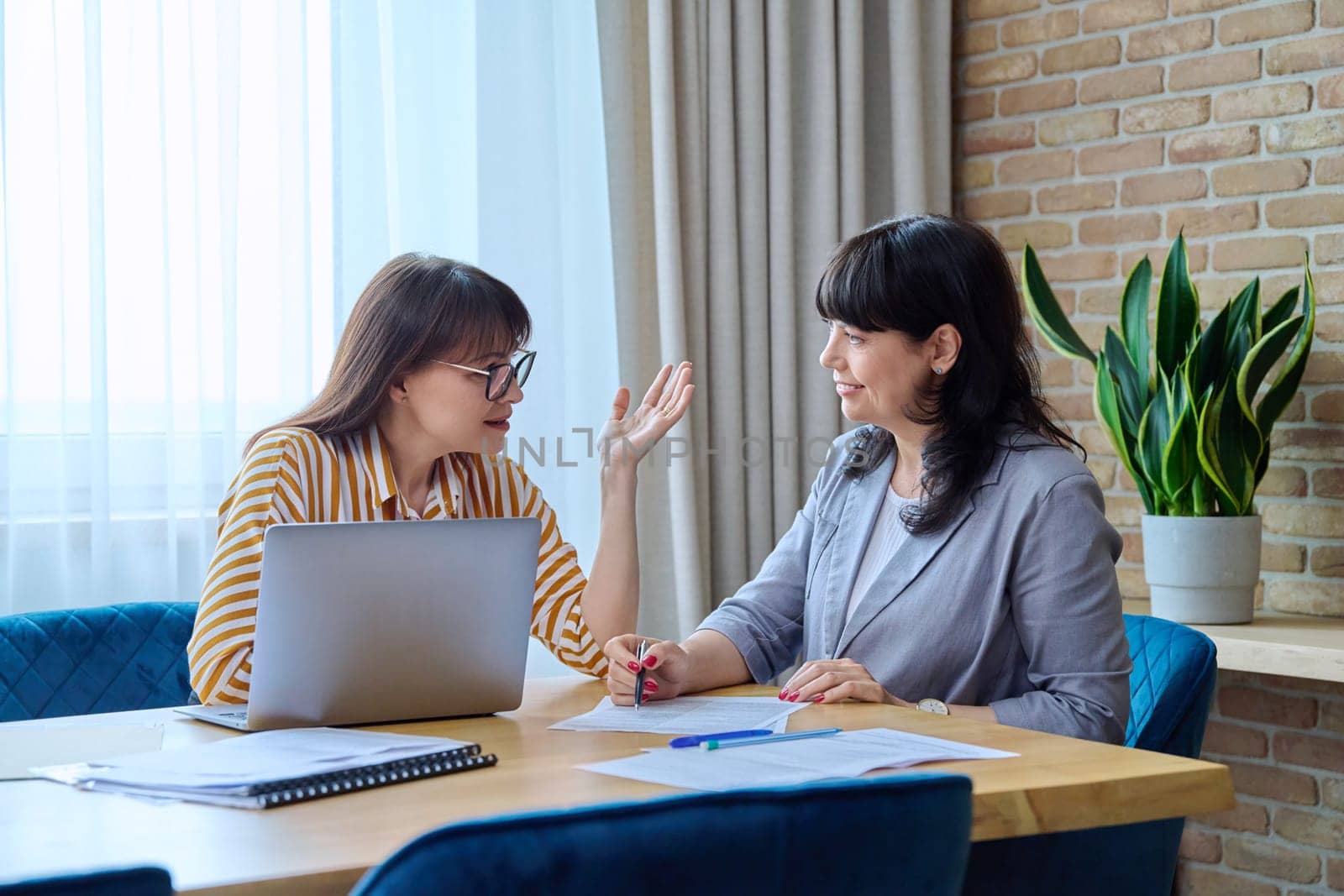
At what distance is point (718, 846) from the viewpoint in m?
0.74

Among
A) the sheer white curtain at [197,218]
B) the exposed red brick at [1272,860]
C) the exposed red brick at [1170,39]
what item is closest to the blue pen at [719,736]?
the sheer white curtain at [197,218]

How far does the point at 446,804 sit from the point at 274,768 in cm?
17

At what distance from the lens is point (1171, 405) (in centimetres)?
265

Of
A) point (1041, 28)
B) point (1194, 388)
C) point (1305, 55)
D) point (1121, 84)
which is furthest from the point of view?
point (1041, 28)

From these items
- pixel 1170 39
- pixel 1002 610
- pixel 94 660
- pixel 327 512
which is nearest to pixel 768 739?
pixel 1002 610

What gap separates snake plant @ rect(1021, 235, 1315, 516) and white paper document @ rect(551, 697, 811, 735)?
53.1 inches

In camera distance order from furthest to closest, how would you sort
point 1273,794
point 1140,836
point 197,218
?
point 1273,794
point 197,218
point 1140,836

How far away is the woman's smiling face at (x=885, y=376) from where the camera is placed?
1972mm

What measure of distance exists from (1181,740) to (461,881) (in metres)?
1.34

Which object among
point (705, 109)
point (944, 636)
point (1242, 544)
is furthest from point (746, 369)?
point (944, 636)

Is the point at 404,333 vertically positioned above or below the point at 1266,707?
above

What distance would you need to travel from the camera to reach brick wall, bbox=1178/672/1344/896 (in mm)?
2900

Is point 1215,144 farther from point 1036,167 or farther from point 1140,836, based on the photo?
point 1140,836

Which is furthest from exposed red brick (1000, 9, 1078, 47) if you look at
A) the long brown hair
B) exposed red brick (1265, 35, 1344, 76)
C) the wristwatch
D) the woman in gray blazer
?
the wristwatch
